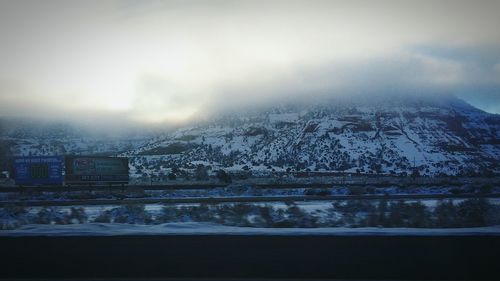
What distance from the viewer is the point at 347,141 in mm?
92562

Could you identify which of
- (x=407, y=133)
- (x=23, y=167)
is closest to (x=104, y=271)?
(x=23, y=167)

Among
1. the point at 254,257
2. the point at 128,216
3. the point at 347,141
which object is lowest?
the point at 128,216

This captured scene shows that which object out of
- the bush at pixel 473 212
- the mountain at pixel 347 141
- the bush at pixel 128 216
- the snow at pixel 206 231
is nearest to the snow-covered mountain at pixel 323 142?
the mountain at pixel 347 141

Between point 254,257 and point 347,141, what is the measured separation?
86.8 metres

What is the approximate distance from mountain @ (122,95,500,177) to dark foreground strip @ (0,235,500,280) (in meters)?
57.8

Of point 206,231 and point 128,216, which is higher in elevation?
point 206,231

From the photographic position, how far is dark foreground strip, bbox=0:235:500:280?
23.2ft

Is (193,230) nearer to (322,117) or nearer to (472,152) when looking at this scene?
(472,152)

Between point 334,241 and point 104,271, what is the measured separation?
416cm

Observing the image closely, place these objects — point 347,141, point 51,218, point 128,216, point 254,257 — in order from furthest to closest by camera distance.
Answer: point 347,141, point 128,216, point 51,218, point 254,257

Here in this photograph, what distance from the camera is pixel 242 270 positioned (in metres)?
7.22

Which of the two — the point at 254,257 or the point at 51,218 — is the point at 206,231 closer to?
the point at 254,257

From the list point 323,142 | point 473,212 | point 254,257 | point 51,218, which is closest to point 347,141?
point 323,142

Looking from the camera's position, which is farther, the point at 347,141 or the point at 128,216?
the point at 347,141
